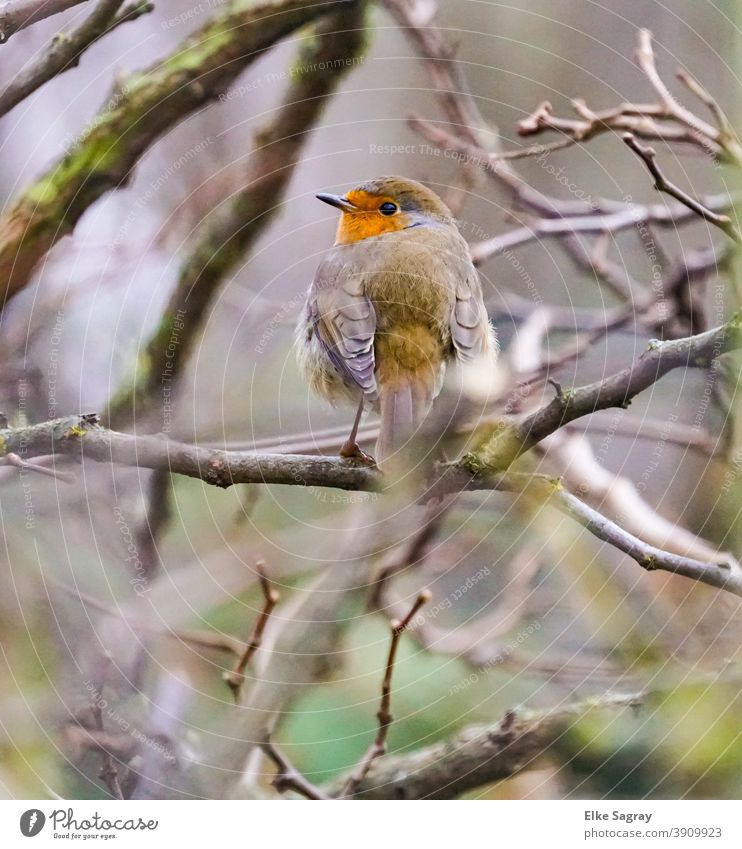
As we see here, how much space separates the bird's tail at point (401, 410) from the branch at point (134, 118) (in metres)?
0.49

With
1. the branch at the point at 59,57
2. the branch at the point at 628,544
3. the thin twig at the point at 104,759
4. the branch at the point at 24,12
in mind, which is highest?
the branch at the point at 24,12

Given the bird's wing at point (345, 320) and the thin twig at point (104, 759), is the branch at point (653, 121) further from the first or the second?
the thin twig at point (104, 759)

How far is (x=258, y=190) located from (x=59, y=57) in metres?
0.33

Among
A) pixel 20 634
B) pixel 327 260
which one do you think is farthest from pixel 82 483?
pixel 327 260

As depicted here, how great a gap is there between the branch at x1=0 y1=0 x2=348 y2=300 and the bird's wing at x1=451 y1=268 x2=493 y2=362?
1.45ft

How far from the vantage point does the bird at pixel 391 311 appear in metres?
1.10

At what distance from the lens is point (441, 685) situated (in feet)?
3.89

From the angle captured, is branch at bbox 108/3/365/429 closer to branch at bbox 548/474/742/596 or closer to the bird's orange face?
the bird's orange face

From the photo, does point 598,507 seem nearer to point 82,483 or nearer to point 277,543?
point 277,543

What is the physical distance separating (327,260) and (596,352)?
1.31ft

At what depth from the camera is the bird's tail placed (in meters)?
1.08

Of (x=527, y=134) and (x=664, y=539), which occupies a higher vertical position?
(x=527, y=134)

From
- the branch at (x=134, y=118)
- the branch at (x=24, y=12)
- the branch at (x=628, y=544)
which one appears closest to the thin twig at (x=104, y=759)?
the branch at (x=134, y=118)

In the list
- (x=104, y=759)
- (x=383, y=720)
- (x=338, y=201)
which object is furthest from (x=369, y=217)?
(x=104, y=759)
